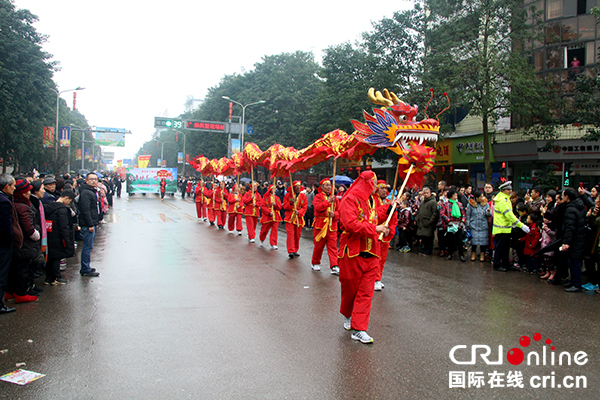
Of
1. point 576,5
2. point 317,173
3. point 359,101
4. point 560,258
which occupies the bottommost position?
point 560,258

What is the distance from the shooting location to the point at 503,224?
360 inches

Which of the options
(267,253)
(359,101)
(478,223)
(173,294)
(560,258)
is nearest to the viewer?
(173,294)

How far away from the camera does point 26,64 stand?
953 inches

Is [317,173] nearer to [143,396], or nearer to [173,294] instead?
[173,294]

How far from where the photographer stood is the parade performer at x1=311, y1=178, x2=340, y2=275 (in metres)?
8.62

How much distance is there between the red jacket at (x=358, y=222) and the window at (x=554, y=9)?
20.3 meters

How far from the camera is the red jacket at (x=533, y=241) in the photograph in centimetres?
896

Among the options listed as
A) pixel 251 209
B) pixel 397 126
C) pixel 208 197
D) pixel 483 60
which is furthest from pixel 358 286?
pixel 483 60

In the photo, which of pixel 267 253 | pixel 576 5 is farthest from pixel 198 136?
pixel 267 253

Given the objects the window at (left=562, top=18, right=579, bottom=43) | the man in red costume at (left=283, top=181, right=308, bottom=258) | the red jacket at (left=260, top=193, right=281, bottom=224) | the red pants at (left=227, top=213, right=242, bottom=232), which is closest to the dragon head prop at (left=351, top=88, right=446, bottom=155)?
the man in red costume at (left=283, top=181, right=308, bottom=258)

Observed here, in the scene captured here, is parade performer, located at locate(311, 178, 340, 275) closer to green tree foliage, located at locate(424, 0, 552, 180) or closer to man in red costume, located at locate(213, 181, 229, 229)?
man in red costume, located at locate(213, 181, 229, 229)

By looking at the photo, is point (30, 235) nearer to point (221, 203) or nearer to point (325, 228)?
point (325, 228)

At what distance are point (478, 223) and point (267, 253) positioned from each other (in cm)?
480

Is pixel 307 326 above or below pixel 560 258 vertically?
below
